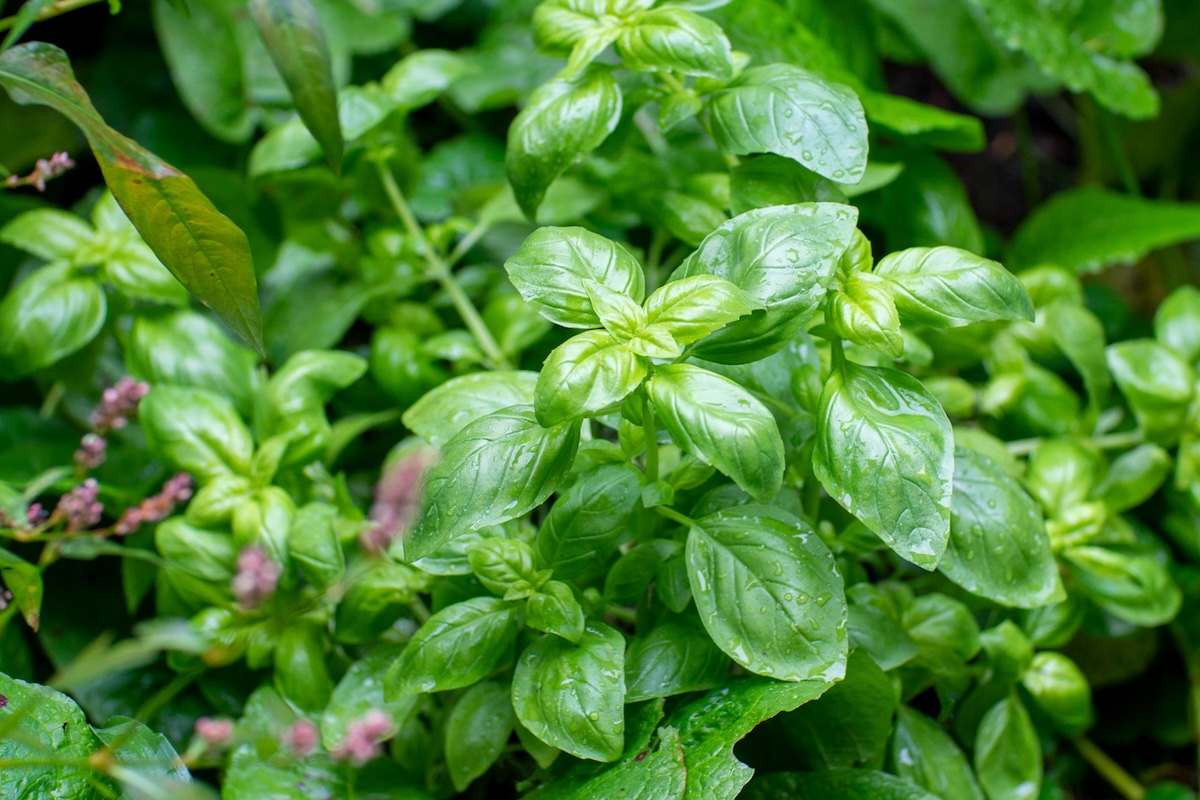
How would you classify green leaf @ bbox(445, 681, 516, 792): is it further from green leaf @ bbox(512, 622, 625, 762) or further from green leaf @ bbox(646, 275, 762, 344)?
green leaf @ bbox(646, 275, 762, 344)

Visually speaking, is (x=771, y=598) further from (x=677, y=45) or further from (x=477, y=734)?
(x=677, y=45)

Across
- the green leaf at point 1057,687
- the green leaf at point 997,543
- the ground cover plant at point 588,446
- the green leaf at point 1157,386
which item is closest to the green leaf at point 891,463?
the ground cover plant at point 588,446

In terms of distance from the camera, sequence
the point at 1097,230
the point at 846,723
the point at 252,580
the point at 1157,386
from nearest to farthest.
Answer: the point at 252,580, the point at 846,723, the point at 1157,386, the point at 1097,230

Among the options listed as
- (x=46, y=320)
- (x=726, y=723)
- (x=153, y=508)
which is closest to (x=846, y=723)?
(x=726, y=723)

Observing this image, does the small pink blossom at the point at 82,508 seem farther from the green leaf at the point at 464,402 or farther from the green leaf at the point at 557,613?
the green leaf at the point at 557,613

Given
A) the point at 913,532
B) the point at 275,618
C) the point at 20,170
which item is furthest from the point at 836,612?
the point at 20,170

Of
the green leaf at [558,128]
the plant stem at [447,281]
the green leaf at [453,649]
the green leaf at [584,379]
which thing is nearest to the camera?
the green leaf at [584,379]

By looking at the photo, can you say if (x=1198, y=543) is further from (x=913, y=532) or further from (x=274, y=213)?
(x=274, y=213)
